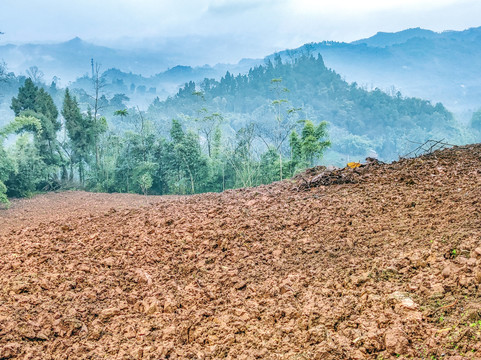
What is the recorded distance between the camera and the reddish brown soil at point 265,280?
1.93 metres

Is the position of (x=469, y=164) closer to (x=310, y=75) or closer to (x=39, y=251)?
(x=39, y=251)

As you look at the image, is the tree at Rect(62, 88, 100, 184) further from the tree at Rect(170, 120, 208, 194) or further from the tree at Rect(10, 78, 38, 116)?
the tree at Rect(170, 120, 208, 194)

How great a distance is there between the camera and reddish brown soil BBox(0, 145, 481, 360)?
76.0 inches

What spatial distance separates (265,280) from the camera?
2625 mm

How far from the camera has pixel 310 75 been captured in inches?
3270

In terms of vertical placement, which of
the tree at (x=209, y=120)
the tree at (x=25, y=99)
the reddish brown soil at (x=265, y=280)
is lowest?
the reddish brown soil at (x=265, y=280)

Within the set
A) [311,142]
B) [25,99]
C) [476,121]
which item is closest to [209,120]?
[311,142]

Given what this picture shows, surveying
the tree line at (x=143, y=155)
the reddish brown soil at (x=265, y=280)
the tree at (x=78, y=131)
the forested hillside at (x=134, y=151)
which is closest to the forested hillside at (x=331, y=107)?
the forested hillside at (x=134, y=151)

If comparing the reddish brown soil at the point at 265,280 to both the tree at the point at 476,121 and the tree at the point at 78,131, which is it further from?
the tree at the point at 476,121

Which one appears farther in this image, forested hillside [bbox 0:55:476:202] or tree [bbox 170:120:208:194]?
tree [bbox 170:120:208:194]

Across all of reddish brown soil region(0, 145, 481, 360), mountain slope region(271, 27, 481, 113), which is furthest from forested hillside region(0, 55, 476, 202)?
mountain slope region(271, 27, 481, 113)

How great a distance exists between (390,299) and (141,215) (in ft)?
10.4

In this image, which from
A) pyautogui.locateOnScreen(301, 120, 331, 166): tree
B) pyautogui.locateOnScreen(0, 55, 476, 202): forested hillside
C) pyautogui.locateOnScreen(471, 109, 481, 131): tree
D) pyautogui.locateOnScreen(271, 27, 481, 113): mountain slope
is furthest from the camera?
pyautogui.locateOnScreen(271, 27, 481, 113): mountain slope

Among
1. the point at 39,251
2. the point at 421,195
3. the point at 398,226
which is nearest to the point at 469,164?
the point at 421,195
